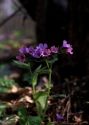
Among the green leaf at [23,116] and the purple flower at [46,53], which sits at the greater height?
the purple flower at [46,53]

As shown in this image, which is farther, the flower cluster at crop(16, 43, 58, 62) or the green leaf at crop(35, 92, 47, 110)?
the green leaf at crop(35, 92, 47, 110)

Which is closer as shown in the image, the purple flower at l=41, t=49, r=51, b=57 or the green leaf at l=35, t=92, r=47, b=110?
the purple flower at l=41, t=49, r=51, b=57

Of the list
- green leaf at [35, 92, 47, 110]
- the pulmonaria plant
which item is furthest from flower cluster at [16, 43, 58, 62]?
green leaf at [35, 92, 47, 110]

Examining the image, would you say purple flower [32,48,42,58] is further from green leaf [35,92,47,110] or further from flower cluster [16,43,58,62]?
green leaf [35,92,47,110]

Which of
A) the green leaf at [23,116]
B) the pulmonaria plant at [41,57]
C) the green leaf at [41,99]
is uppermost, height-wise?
the pulmonaria plant at [41,57]

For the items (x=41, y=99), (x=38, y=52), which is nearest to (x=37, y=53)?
(x=38, y=52)

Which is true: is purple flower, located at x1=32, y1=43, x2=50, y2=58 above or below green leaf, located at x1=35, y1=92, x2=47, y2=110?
above

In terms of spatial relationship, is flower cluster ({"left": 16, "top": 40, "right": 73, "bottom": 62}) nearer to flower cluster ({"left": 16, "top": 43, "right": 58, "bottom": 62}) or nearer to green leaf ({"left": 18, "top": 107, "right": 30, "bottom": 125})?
flower cluster ({"left": 16, "top": 43, "right": 58, "bottom": 62})

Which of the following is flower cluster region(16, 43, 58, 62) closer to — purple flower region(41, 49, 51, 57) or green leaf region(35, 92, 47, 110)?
purple flower region(41, 49, 51, 57)

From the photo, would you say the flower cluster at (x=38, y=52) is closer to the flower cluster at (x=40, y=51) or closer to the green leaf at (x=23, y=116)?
the flower cluster at (x=40, y=51)

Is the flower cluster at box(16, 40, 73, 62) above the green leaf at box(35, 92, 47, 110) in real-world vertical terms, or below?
above

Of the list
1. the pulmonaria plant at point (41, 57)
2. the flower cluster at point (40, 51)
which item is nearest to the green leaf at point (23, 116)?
the pulmonaria plant at point (41, 57)

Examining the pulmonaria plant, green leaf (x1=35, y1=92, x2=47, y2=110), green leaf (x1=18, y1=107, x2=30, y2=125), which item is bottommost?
green leaf (x1=18, y1=107, x2=30, y2=125)
